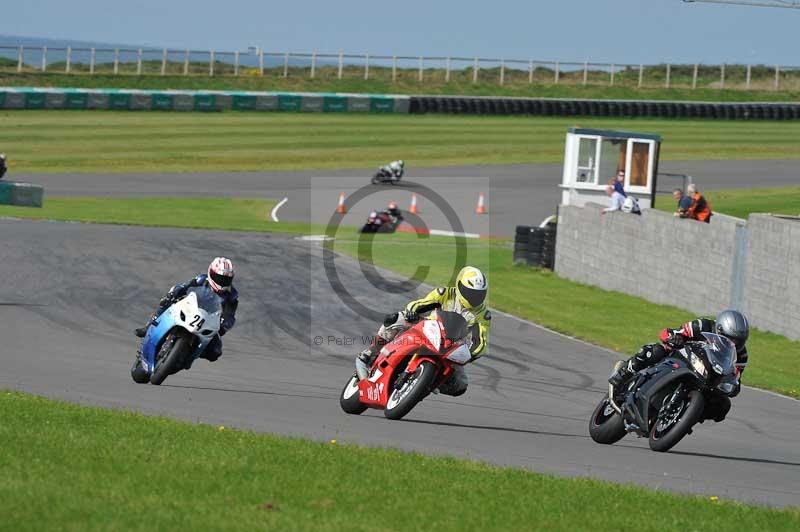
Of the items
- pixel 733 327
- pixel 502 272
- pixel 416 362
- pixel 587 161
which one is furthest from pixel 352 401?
pixel 587 161

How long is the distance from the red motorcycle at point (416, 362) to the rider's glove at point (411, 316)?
0.56 ft

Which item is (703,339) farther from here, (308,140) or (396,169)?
(308,140)

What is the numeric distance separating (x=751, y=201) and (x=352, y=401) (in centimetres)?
3146

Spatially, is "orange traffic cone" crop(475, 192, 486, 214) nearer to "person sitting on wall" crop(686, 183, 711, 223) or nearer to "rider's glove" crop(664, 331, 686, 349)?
"person sitting on wall" crop(686, 183, 711, 223)

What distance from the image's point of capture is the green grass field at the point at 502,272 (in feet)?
65.1

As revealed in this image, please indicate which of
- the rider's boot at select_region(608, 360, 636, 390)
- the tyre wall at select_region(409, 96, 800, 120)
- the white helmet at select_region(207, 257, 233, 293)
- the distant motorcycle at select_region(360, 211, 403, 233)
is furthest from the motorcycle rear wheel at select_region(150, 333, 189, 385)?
the tyre wall at select_region(409, 96, 800, 120)

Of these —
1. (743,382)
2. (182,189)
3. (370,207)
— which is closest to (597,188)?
(370,207)

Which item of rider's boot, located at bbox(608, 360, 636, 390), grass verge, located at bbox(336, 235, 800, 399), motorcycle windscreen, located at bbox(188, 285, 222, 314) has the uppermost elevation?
motorcycle windscreen, located at bbox(188, 285, 222, 314)

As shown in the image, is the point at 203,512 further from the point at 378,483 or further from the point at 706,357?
the point at 706,357

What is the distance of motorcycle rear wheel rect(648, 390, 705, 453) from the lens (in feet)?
36.6

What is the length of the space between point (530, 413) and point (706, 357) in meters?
2.93

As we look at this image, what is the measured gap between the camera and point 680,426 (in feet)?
36.9

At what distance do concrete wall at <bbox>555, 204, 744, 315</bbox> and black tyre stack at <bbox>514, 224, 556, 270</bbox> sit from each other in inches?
10.9

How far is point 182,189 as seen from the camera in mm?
45281
